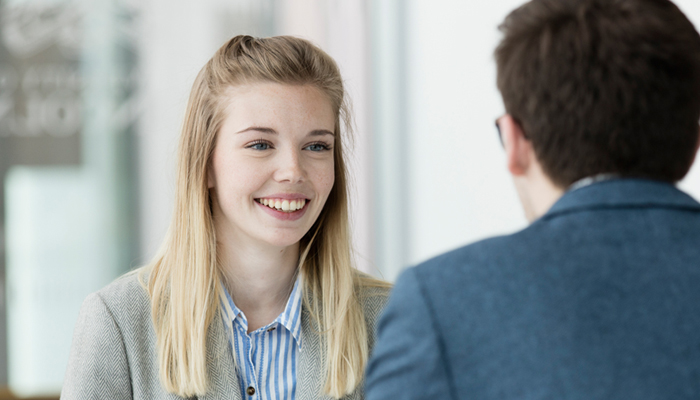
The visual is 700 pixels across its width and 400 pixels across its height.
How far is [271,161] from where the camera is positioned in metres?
1.53

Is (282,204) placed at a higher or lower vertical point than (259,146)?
lower

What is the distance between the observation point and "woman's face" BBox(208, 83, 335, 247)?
5.01ft

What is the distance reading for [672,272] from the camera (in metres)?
0.71

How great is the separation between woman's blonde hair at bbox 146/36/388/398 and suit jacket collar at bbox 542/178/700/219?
0.94 meters

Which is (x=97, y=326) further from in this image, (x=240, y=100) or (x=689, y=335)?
(x=689, y=335)

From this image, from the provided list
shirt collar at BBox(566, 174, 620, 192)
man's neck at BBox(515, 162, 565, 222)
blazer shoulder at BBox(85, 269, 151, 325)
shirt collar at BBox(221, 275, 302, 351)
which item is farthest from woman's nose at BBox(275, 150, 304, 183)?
shirt collar at BBox(566, 174, 620, 192)

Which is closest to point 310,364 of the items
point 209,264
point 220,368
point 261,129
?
point 220,368

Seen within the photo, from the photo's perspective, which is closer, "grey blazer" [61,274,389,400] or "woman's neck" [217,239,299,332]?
"grey blazer" [61,274,389,400]

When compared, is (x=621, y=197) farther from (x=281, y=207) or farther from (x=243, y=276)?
(x=243, y=276)

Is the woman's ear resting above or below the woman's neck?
above

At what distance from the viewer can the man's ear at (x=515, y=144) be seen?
840mm

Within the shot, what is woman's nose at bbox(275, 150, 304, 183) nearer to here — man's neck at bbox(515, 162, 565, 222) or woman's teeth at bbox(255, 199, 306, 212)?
woman's teeth at bbox(255, 199, 306, 212)

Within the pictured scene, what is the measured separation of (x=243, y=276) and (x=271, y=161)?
0.31 metres

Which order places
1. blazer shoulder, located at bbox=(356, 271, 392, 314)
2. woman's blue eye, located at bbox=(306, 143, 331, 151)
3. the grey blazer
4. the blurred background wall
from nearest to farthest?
the grey blazer → woman's blue eye, located at bbox=(306, 143, 331, 151) → blazer shoulder, located at bbox=(356, 271, 392, 314) → the blurred background wall
